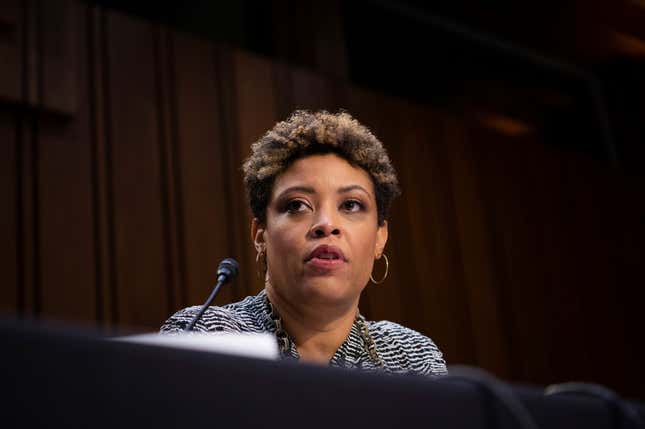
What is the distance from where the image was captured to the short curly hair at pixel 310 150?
175 centimetres

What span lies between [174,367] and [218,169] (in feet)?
9.92

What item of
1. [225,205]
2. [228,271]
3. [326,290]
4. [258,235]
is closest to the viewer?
[228,271]

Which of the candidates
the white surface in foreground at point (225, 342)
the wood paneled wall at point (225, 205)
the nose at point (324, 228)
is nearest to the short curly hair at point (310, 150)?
the nose at point (324, 228)

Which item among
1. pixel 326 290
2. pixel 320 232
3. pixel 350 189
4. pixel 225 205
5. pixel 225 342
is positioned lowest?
pixel 225 342

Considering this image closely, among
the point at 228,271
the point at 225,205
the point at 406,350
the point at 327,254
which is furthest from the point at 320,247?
the point at 225,205

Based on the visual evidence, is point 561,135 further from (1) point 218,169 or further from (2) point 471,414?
(2) point 471,414

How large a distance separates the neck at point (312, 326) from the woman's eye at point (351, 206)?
0.21 meters

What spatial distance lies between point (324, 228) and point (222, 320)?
0.27 m

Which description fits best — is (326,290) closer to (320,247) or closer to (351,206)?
(320,247)

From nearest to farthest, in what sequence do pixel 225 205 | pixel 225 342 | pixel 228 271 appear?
pixel 225 342, pixel 228 271, pixel 225 205

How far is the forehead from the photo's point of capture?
171cm

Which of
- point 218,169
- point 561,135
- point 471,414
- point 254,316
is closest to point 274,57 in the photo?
point 218,169

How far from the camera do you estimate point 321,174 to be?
1.72m

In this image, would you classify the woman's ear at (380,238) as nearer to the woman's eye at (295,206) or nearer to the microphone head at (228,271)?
the woman's eye at (295,206)
